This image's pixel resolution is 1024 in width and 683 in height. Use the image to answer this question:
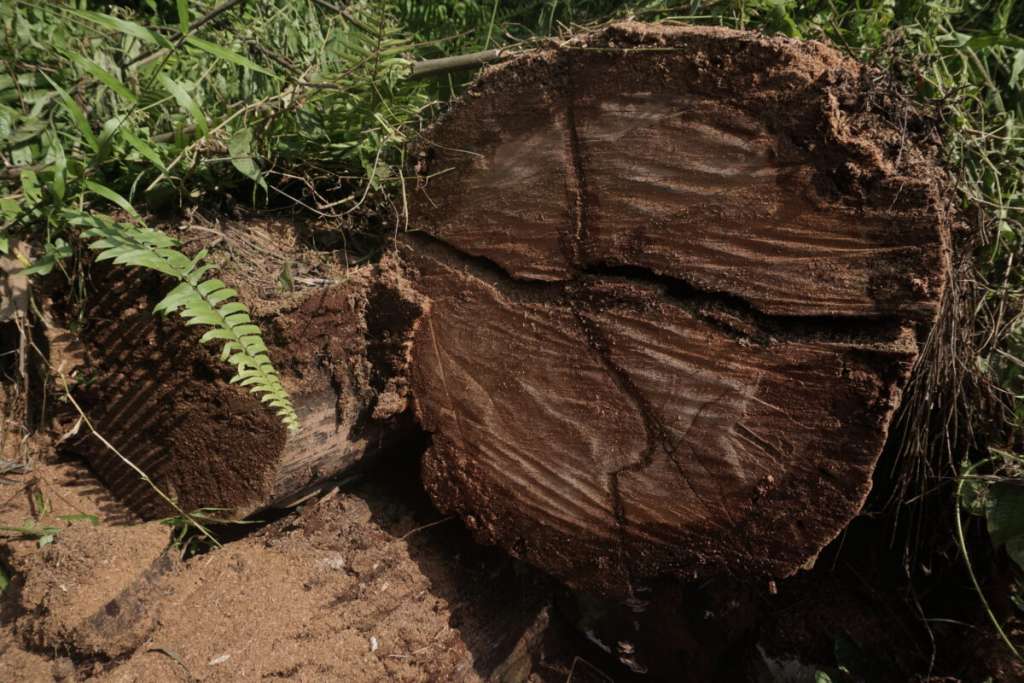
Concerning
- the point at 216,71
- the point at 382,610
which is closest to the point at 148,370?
the point at 382,610

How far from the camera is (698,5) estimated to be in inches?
86.7

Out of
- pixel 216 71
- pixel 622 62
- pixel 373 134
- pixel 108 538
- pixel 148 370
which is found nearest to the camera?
pixel 622 62

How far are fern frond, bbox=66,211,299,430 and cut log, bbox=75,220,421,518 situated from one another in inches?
3.6

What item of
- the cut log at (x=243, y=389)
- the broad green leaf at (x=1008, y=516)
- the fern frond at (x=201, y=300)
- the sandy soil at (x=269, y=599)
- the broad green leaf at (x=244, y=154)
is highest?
Answer: the broad green leaf at (x=244, y=154)

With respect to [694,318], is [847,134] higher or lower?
higher

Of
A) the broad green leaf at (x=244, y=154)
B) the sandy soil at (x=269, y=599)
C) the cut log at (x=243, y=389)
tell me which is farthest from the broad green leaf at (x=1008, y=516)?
the broad green leaf at (x=244, y=154)

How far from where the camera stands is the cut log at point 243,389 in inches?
73.6

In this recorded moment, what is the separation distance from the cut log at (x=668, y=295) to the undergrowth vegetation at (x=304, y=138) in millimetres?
240

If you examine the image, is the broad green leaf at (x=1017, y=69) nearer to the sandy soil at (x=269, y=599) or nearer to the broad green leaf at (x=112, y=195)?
the sandy soil at (x=269, y=599)

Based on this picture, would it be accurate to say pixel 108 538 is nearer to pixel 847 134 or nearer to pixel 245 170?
pixel 245 170

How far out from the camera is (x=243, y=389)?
1.85 meters

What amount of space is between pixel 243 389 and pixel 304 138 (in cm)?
71

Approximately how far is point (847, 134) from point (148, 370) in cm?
164

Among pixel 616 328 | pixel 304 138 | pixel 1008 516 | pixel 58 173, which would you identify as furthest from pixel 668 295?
pixel 58 173
